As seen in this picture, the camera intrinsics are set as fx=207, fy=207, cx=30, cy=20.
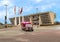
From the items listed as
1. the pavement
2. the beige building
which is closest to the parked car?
the pavement

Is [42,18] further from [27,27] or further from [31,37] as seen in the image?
[31,37]

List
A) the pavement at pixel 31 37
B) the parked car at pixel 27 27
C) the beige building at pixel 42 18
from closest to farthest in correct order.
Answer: the pavement at pixel 31 37, the parked car at pixel 27 27, the beige building at pixel 42 18

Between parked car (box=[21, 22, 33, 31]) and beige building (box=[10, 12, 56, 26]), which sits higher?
beige building (box=[10, 12, 56, 26])

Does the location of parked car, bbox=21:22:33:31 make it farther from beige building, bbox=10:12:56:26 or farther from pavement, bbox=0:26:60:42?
beige building, bbox=10:12:56:26

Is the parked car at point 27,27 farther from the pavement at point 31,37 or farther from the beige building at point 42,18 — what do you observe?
the beige building at point 42,18

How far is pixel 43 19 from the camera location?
434 feet

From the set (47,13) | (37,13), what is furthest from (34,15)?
(47,13)

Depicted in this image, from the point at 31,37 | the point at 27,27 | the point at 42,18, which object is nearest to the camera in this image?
the point at 31,37

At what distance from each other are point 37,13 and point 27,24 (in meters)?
83.4

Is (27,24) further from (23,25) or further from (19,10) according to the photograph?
(19,10)

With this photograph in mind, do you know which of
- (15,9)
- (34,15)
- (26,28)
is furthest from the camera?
(34,15)

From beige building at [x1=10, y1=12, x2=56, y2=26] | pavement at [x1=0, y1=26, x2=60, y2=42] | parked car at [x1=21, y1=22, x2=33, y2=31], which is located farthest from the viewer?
beige building at [x1=10, y1=12, x2=56, y2=26]

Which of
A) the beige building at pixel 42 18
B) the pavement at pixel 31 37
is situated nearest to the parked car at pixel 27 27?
the pavement at pixel 31 37

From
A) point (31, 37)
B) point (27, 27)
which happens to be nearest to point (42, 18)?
point (27, 27)
